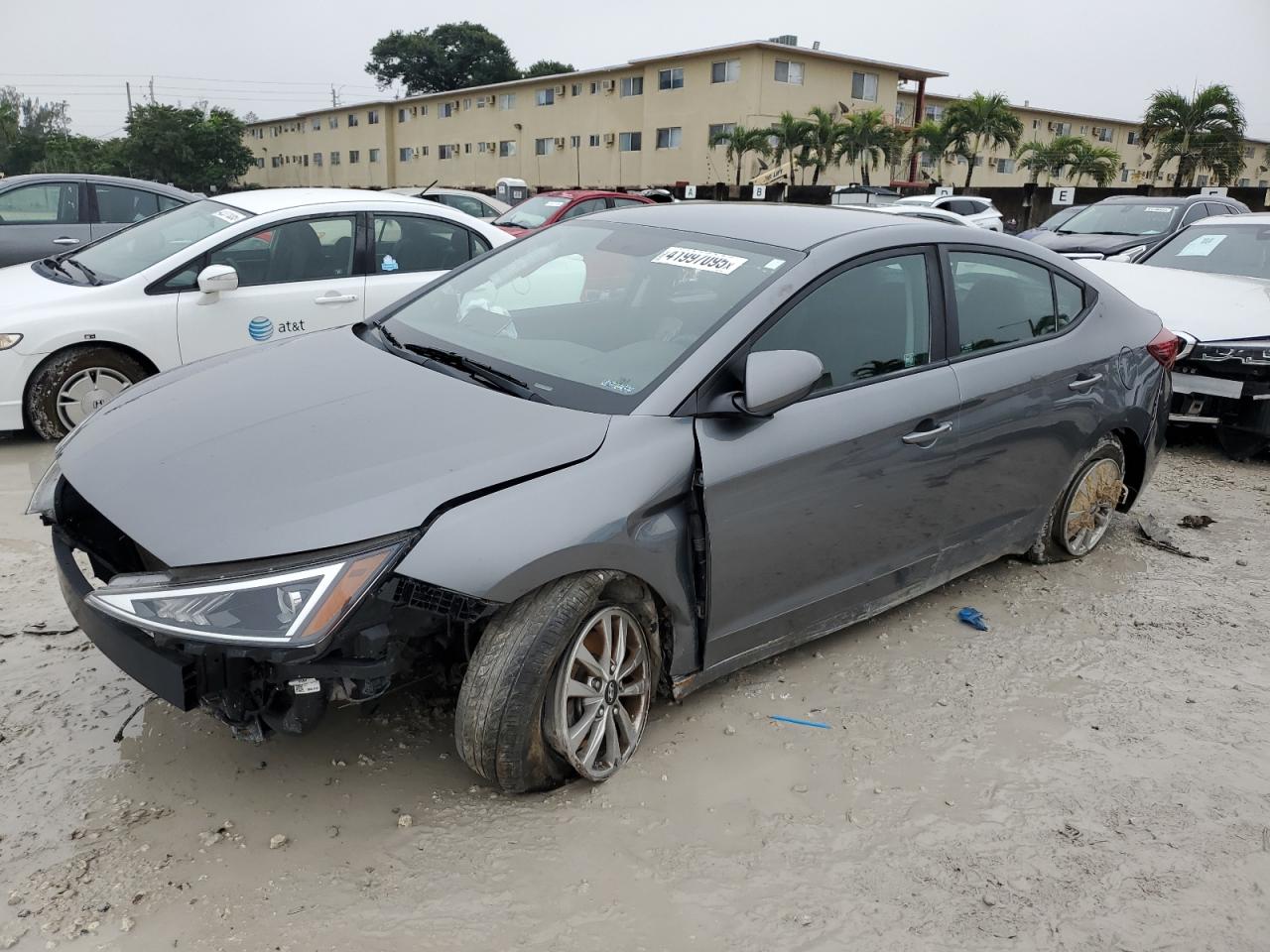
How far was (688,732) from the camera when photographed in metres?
3.22

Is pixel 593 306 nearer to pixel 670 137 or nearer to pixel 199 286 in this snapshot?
pixel 199 286

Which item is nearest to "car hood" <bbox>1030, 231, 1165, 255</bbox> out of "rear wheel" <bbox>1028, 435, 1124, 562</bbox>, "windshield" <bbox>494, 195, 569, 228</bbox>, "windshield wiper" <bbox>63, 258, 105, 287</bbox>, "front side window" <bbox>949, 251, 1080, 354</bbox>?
"windshield" <bbox>494, 195, 569, 228</bbox>

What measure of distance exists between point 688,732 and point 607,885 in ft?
2.50

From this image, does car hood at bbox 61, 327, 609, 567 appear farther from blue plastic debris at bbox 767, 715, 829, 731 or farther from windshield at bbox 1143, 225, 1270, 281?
windshield at bbox 1143, 225, 1270, 281

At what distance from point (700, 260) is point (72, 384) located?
432 cm

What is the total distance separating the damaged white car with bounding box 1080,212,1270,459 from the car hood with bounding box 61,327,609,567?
4.93m

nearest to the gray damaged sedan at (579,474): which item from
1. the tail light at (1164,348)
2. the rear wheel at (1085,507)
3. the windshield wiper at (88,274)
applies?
the rear wheel at (1085,507)

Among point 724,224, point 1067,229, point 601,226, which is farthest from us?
point 1067,229

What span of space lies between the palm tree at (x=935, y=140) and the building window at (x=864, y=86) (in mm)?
4083

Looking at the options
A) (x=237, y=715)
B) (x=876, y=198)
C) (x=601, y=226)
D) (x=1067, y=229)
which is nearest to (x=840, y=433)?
(x=601, y=226)

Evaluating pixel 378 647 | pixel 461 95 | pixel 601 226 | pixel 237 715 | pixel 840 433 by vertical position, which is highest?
pixel 461 95

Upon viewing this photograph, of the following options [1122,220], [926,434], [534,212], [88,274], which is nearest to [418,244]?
[88,274]

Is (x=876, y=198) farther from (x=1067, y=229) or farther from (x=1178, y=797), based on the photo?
(x=1178, y=797)

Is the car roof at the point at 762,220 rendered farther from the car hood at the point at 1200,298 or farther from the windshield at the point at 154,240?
the car hood at the point at 1200,298
